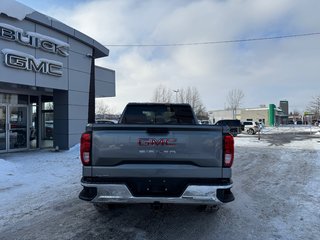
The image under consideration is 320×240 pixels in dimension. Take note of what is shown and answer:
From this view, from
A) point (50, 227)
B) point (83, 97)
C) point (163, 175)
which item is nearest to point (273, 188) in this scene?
point (163, 175)

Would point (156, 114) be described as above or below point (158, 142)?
above

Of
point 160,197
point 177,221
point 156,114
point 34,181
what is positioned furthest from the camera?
point 34,181

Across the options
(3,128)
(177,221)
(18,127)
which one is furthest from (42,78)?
(177,221)

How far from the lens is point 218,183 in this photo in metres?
4.51

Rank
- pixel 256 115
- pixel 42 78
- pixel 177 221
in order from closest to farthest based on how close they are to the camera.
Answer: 1. pixel 177 221
2. pixel 42 78
3. pixel 256 115

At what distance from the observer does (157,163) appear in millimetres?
4566

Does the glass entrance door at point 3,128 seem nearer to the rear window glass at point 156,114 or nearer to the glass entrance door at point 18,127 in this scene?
the glass entrance door at point 18,127

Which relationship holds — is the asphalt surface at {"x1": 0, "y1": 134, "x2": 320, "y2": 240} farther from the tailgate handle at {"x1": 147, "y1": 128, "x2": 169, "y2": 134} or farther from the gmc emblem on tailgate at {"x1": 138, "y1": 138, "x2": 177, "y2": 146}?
the tailgate handle at {"x1": 147, "y1": 128, "x2": 169, "y2": 134}

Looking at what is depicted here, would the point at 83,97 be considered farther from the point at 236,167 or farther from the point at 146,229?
the point at 146,229

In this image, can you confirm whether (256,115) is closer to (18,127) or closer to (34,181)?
(18,127)

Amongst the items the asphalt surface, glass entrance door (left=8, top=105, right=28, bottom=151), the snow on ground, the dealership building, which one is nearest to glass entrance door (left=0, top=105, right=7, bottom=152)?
the dealership building

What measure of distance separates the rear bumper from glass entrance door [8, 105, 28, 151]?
12538 mm

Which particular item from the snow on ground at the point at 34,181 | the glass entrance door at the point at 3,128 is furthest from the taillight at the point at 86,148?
the glass entrance door at the point at 3,128

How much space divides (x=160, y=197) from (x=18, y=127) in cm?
1348
